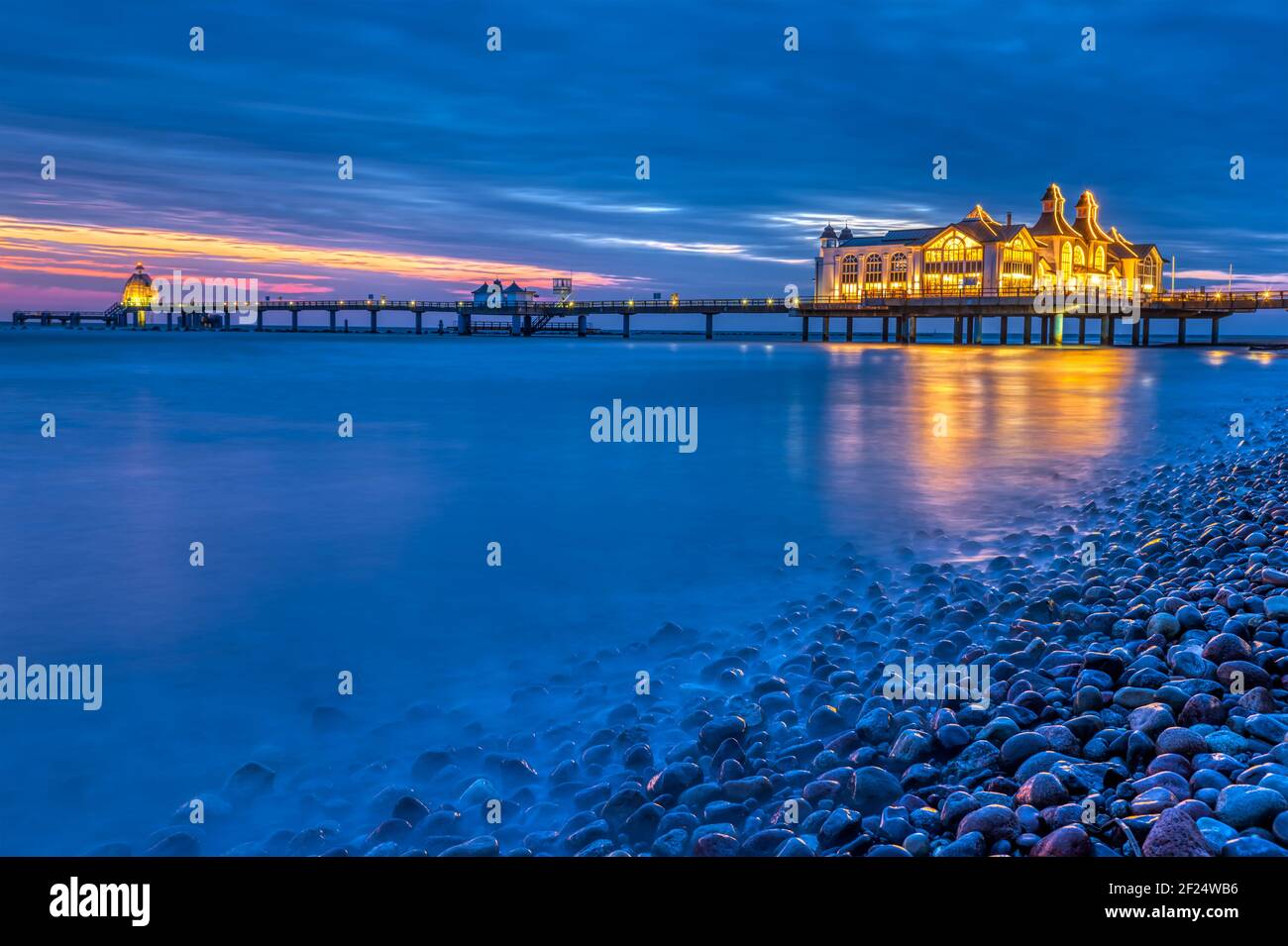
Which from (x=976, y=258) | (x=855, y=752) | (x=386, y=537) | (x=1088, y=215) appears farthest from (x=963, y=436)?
(x=1088, y=215)

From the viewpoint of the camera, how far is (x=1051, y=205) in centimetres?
9662

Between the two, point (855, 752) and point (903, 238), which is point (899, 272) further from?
point (855, 752)

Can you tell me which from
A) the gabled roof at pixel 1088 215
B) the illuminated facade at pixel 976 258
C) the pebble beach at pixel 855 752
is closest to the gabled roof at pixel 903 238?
the illuminated facade at pixel 976 258

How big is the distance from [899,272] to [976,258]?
7531 mm

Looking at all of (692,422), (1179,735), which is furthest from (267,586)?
(692,422)

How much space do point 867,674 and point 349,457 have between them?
43.6 ft

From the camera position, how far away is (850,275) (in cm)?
9925

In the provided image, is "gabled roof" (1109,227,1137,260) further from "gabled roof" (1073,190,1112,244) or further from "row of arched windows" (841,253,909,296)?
"row of arched windows" (841,253,909,296)

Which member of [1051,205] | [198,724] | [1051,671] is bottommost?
[198,724]

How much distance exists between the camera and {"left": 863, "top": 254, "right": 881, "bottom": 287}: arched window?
9588cm

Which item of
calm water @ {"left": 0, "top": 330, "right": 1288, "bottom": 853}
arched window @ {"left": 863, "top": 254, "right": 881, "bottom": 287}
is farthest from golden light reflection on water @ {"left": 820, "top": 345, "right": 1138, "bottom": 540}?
arched window @ {"left": 863, "top": 254, "right": 881, "bottom": 287}

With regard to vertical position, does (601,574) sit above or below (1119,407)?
below

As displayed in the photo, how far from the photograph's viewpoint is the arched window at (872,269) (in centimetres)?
9588
